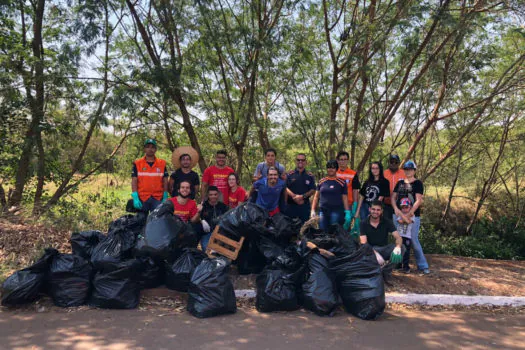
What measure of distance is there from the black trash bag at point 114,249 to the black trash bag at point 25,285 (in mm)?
500

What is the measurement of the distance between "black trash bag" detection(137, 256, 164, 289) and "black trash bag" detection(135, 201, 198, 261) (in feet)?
0.31

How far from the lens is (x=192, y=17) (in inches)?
245

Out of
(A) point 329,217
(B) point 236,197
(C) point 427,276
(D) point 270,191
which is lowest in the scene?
(C) point 427,276

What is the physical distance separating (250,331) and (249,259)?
51.8 inches

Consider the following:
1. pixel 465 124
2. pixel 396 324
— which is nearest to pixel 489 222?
pixel 465 124

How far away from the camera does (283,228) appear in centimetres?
432

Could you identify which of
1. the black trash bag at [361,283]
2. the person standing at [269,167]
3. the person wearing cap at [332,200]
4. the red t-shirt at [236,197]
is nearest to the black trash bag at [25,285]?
the red t-shirt at [236,197]

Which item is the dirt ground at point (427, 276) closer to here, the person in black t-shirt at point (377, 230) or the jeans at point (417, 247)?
the jeans at point (417, 247)

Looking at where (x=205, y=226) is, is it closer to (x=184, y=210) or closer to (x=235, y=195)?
(x=184, y=210)

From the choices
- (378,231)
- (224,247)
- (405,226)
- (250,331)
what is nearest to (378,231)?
(378,231)

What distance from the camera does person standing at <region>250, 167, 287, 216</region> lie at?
15.4 feet

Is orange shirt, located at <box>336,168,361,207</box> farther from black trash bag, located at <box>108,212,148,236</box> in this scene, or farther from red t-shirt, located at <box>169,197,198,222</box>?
black trash bag, located at <box>108,212,148,236</box>

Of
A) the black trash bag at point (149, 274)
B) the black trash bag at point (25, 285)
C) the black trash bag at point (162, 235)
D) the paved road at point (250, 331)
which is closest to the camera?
the paved road at point (250, 331)

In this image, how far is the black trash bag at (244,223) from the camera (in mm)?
4203
